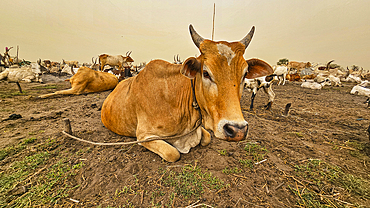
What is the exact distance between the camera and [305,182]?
7.02ft

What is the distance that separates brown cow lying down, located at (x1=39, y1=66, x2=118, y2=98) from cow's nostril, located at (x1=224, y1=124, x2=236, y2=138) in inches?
350

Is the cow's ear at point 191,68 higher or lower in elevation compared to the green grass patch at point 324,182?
higher

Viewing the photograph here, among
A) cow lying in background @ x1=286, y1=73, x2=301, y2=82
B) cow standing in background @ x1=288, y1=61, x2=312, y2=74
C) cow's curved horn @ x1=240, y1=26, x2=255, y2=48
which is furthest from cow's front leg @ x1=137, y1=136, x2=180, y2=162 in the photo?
cow standing in background @ x1=288, y1=61, x2=312, y2=74

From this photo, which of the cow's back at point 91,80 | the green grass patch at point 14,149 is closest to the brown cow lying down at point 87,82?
the cow's back at point 91,80

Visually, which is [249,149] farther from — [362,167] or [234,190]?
[362,167]

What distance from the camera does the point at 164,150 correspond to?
245 cm

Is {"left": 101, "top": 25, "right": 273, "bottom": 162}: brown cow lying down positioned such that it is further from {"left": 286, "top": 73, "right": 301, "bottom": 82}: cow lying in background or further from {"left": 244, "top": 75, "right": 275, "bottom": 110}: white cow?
{"left": 286, "top": 73, "right": 301, "bottom": 82}: cow lying in background

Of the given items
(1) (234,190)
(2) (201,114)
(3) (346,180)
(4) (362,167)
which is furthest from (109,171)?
(4) (362,167)

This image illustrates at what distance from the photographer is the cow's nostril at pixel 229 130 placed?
1.56 meters

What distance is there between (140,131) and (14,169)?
1946 millimetres

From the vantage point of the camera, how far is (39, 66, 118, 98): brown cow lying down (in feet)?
25.5

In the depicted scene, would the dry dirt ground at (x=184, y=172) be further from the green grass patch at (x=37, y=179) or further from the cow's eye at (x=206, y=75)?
the cow's eye at (x=206, y=75)

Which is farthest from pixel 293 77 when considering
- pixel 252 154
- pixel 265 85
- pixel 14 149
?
pixel 14 149

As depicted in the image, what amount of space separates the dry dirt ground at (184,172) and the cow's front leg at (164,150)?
0.12 m
